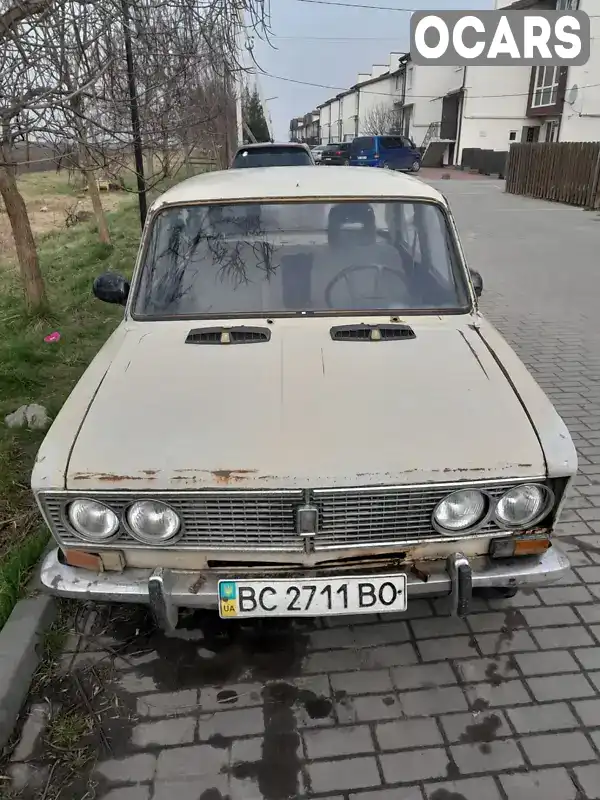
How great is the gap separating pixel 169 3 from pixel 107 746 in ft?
14.2

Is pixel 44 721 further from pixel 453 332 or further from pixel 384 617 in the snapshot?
pixel 453 332

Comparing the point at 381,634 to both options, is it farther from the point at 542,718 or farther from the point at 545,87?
the point at 545,87

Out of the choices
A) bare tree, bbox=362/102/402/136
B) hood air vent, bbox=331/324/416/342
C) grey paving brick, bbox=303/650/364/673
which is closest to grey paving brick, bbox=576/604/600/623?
grey paving brick, bbox=303/650/364/673

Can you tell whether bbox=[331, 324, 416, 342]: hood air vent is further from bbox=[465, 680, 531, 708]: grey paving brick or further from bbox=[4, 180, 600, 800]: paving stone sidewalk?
bbox=[465, 680, 531, 708]: grey paving brick

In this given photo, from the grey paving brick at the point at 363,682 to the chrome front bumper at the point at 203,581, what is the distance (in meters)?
0.51

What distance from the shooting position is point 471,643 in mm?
2951

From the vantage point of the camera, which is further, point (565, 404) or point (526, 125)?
point (526, 125)

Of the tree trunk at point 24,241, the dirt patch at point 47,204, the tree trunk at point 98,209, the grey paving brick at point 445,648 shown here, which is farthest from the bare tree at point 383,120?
the grey paving brick at point 445,648

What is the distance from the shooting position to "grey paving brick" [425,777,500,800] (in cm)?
228

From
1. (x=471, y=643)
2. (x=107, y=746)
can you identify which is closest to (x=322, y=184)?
(x=471, y=643)

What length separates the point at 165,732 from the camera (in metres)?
2.53

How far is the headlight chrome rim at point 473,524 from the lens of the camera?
2372 mm

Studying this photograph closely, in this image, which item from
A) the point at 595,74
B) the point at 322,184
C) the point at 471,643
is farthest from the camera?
the point at 595,74

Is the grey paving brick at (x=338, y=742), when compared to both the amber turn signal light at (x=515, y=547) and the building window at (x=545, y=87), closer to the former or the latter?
the amber turn signal light at (x=515, y=547)
